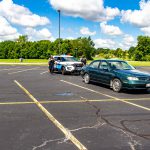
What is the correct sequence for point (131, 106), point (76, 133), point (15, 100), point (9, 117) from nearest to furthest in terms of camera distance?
point (76, 133) < point (9, 117) < point (131, 106) < point (15, 100)

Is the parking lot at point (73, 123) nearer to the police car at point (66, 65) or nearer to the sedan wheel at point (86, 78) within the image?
the sedan wheel at point (86, 78)

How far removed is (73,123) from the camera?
705 cm

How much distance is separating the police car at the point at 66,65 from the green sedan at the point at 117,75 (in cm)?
634

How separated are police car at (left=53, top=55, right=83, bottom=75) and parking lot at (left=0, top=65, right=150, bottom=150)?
1133cm

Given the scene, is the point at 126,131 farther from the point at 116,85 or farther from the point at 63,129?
the point at 116,85

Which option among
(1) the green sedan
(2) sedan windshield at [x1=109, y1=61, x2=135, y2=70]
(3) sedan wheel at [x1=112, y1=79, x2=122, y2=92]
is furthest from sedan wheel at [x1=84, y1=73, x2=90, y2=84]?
(3) sedan wheel at [x1=112, y1=79, x2=122, y2=92]

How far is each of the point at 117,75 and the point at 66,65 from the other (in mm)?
9828

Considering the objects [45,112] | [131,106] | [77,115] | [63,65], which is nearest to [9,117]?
[45,112]

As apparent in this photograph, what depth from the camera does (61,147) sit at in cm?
528

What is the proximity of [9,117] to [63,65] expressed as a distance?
15409mm

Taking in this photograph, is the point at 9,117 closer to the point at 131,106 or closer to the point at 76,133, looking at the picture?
the point at 76,133

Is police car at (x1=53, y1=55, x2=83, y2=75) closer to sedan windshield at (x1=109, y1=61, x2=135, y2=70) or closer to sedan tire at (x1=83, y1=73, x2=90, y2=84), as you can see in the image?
sedan tire at (x1=83, y1=73, x2=90, y2=84)

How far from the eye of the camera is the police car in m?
22.5

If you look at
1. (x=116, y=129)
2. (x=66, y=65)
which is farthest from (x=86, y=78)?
(x=116, y=129)
